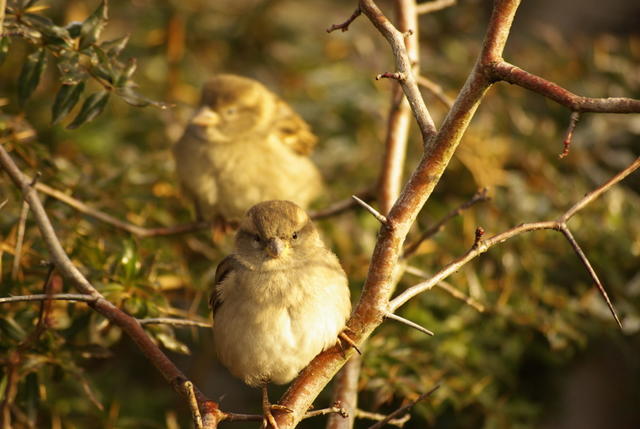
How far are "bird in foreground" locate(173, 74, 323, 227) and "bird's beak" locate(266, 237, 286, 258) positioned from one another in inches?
47.9

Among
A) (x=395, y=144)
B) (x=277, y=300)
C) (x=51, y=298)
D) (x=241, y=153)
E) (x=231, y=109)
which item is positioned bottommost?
(x=51, y=298)

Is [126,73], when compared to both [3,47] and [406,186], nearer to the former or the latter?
[3,47]

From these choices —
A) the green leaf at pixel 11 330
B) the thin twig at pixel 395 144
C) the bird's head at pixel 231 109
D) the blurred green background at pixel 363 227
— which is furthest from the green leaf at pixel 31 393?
the bird's head at pixel 231 109

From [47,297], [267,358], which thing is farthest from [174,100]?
[47,297]

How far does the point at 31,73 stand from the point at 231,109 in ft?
5.81

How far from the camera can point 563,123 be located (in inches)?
203

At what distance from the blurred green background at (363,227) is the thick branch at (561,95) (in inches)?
49.2

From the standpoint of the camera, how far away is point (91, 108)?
2.68 metres

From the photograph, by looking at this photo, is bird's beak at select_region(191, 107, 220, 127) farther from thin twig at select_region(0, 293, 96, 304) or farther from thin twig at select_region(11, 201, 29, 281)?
thin twig at select_region(0, 293, 96, 304)

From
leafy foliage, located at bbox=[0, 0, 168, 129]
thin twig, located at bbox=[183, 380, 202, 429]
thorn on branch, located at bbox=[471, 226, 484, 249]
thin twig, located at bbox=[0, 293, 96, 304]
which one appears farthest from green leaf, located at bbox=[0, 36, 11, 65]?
thorn on branch, located at bbox=[471, 226, 484, 249]

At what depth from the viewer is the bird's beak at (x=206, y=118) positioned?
4363 millimetres

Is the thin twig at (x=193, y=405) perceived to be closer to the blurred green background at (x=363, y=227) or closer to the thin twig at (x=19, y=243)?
the blurred green background at (x=363, y=227)

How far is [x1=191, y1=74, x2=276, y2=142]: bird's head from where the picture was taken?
4.39m

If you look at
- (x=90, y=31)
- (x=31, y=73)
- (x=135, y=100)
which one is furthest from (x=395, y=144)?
(x=31, y=73)
